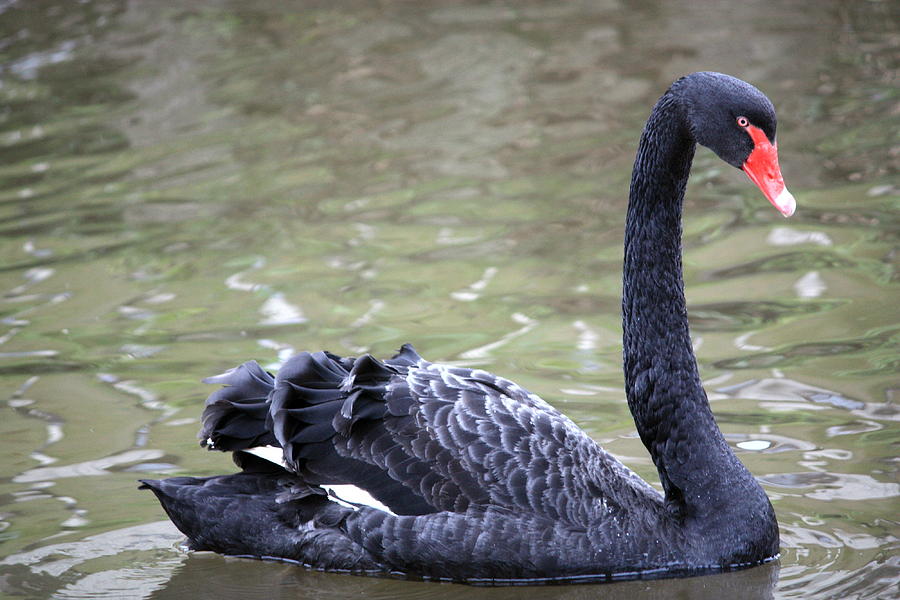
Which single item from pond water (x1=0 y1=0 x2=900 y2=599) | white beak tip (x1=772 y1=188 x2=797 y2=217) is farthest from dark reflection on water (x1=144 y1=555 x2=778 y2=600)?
white beak tip (x1=772 y1=188 x2=797 y2=217)

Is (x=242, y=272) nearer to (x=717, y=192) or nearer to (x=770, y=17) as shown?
(x=717, y=192)

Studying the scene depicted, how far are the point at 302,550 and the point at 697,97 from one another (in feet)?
6.79

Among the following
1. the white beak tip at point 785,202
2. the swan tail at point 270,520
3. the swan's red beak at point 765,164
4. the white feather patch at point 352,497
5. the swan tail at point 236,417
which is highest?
the swan's red beak at point 765,164

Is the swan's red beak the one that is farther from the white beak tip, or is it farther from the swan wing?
the swan wing

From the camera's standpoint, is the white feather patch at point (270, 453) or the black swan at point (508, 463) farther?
the white feather patch at point (270, 453)

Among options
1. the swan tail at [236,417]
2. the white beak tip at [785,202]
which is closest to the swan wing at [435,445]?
the swan tail at [236,417]

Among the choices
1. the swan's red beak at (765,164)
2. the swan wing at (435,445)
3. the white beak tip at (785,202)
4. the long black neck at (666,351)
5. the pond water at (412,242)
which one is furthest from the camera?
the pond water at (412,242)

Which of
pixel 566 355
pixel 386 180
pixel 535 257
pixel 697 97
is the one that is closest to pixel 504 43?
pixel 386 180

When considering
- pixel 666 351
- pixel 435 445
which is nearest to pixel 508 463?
pixel 435 445

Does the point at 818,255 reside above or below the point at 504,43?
below

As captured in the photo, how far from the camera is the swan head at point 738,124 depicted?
14.0ft

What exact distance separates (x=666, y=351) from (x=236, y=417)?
1.54 meters

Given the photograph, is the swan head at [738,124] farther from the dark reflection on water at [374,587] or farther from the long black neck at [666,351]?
the dark reflection on water at [374,587]

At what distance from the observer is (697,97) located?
4.35 metres
